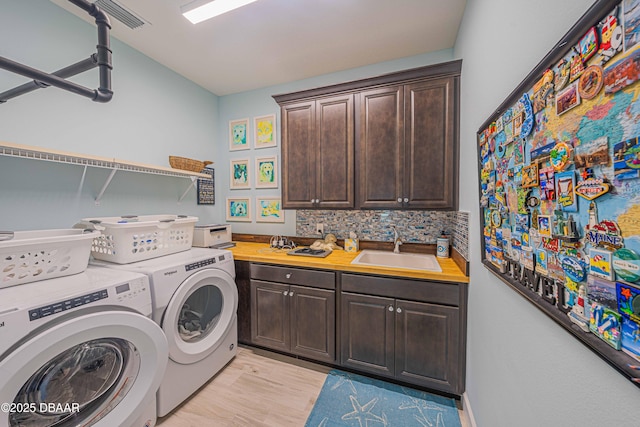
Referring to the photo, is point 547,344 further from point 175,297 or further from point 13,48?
point 13,48

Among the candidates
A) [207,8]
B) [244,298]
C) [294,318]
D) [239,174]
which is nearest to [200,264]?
[244,298]

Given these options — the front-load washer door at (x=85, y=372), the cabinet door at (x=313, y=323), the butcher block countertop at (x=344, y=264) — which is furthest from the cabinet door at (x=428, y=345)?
the front-load washer door at (x=85, y=372)

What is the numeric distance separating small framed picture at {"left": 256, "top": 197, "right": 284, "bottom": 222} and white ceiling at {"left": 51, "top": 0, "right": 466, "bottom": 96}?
1.41 metres

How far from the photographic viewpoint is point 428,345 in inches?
63.9

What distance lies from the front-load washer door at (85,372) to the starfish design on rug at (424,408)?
5.32 ft

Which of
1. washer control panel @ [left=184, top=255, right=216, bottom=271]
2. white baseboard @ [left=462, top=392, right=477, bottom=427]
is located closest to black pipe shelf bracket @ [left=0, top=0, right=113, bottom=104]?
washer control panel @ [left=184, top=255, right=216, bottom=271]

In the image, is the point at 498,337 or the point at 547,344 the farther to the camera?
the point at 498,337

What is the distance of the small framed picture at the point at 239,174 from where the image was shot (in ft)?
9.62

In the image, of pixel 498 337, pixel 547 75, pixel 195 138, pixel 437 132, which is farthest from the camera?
pixel 195 138

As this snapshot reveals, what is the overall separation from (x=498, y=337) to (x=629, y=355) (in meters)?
0.74

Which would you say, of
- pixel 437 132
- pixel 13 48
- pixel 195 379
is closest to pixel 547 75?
pixel 437 132

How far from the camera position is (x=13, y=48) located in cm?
147

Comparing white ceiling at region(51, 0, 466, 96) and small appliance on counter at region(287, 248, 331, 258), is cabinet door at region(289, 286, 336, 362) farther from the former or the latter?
white ceiling at region(51, 0, 466, 96)

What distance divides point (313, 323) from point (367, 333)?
449 mm
